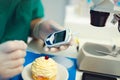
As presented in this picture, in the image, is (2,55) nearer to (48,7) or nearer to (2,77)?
(2,77)

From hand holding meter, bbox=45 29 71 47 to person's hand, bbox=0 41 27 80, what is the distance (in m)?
0.16

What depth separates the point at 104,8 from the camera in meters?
0.76

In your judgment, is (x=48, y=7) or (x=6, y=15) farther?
(x=48, y=7)

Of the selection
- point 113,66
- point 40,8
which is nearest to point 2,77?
point 113,66

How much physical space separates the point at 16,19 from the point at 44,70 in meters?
0.40

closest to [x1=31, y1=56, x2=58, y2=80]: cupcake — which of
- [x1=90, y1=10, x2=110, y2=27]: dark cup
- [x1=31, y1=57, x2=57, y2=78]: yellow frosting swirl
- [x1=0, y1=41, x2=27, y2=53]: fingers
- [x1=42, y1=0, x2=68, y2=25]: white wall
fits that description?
[x1=31, y1=57, x2=57, y2=78]: yellow frosting swirl

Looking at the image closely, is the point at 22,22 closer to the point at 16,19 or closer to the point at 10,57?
the point at 16,19

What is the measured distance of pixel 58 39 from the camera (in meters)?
0.91

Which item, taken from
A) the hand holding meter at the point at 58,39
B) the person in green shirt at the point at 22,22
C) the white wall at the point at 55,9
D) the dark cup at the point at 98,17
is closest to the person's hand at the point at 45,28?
the person in green shirt at the point at 22,22

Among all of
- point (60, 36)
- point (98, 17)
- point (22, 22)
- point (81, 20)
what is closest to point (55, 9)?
point (81, 20)

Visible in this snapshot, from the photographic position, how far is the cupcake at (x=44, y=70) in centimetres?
77

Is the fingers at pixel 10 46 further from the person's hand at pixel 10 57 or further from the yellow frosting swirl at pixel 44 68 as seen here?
the yellow frosting swirl at pixel 44 68

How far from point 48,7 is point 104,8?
37.6 inches

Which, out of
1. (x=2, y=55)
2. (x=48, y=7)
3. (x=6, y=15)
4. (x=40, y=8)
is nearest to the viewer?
(x=2, y=55)
